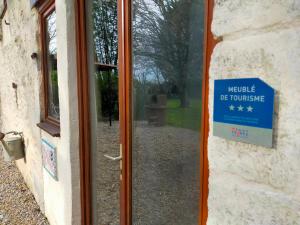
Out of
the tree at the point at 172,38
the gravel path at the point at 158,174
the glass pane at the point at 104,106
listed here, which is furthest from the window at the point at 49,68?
the tree at the point at 172,38

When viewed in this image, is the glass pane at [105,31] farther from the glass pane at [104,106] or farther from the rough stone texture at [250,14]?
the rough stone texture at [250,14]

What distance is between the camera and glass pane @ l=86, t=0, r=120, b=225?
5.78ft

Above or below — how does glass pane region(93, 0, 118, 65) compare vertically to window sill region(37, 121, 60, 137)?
above

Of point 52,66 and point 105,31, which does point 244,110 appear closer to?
point 105,31

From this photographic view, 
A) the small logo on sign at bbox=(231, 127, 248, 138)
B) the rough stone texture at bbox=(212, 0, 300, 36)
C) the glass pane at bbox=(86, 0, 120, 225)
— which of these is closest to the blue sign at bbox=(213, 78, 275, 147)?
the small logo on sign at bbox=(231, 127, 248, 138)

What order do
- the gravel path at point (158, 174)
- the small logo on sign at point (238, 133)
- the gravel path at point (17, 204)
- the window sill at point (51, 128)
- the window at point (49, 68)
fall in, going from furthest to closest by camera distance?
the gravel path at point (17, 204), the window at point (49, 68), the window sill at point (51, 128), the gravel path at point (158, 174), the small logo on sign at point (238, 133)

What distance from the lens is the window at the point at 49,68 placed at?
2518mm

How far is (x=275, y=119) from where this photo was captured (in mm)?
747

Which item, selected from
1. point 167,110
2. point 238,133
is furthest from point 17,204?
point 238,133

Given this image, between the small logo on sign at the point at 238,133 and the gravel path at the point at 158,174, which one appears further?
the gravel path at the point at 158,174

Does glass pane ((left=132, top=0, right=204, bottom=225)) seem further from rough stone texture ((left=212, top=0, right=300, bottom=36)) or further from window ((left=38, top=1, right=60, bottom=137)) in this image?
window ((left=38, top=1, right=60, bottom=137))

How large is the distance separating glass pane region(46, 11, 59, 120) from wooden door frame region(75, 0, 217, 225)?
638 millimetres

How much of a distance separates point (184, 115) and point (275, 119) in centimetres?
48

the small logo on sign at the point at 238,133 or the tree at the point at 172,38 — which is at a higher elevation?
the tree at the point at 172,38
